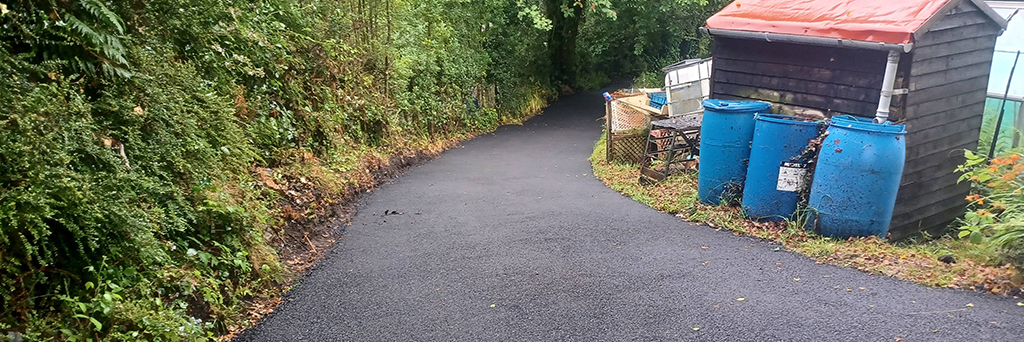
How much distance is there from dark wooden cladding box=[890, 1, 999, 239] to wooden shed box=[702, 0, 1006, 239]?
0.6 inches

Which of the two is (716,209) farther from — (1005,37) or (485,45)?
(485,45)

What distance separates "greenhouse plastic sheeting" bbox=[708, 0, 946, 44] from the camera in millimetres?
6887

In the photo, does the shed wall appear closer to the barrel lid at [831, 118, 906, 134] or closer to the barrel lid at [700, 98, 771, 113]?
the barrel lid at [700, 98, 771, 113]

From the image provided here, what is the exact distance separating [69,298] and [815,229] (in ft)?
20.0

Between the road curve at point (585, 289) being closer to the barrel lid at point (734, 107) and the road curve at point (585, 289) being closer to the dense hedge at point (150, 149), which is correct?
the dense hedge at point (150, 149)

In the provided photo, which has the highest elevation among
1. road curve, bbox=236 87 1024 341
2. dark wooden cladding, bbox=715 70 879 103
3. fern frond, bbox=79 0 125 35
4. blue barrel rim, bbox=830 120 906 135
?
fern frond, bbox=79 0 125 35

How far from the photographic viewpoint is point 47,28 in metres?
3.82

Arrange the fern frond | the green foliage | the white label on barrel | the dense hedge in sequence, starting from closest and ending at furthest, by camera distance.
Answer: the dense hedge < the fern frond < the white label on barrel < the green foliage

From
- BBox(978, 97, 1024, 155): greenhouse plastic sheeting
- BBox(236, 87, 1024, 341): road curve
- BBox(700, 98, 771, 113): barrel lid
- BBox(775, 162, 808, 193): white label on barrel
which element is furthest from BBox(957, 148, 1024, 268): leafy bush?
BBox(978, 97, 1024, 155): greenhouse plastic sheeting

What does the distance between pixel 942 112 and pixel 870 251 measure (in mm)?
3196

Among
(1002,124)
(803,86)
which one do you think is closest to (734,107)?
(803,86)

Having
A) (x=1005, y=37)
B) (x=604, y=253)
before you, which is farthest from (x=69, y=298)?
(x=1005, y=37)

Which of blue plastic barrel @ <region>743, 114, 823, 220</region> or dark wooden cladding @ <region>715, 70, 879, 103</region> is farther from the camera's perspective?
dark wooden cladding @ <region>715, 70, 879, 103</region>

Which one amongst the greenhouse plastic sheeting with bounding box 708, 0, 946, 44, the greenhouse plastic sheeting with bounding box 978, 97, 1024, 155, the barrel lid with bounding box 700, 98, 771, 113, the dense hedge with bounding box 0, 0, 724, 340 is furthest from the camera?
the greenhouse plastic sheeting with bounding box 978, 97, 1024, 155
